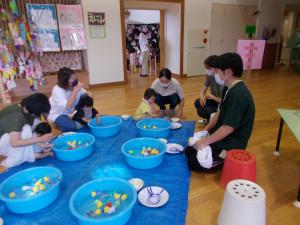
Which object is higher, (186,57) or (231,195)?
(186,57)

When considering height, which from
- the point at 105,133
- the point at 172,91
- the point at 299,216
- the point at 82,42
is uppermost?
the point at 82,42

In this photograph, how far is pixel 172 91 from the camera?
10.1ft

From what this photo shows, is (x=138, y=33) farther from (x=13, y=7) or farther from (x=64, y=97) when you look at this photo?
(x=64, y=97)

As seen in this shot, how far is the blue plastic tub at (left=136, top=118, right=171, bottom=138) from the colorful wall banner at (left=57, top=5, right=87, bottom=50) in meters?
2.74

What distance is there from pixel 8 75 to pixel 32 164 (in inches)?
101

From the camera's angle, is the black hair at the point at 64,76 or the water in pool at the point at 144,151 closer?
the water in pool at the point at 144,151

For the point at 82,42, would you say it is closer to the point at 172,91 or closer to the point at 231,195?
the point at 172,91

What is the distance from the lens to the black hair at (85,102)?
2.65 metres

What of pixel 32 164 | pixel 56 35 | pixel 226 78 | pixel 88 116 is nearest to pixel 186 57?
pixel 56 35

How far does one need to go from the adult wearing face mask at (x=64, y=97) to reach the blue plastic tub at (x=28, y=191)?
3.02 feet

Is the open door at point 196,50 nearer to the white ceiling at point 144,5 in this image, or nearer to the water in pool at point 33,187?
the white ceiling at point 144,5

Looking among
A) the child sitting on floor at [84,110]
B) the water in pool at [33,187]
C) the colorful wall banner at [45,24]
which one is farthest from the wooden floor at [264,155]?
the colorful wall banner at [45,24]

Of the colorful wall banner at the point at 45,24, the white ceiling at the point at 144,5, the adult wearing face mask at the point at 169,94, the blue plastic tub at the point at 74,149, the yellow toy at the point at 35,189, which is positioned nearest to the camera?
the yellow toy at the point at 35,189

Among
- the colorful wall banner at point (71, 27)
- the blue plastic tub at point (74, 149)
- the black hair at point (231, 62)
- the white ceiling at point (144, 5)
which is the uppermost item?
the white ceiling at point (144, 5)
